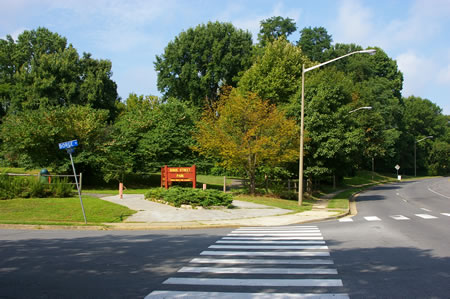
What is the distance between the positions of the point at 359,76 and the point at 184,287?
68.7 metres

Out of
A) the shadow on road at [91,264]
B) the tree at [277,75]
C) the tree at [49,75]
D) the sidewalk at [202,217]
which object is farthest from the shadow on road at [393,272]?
the tree at [49,75]

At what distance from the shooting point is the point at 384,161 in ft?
274

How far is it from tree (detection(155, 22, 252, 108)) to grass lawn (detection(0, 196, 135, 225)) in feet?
112

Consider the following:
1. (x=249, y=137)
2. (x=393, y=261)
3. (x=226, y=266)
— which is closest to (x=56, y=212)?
(x=226, y=266)

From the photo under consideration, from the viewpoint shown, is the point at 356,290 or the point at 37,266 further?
the point at 37,266

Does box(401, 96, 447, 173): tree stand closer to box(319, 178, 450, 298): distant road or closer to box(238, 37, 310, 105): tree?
box(238, 37, 310, 105): tree

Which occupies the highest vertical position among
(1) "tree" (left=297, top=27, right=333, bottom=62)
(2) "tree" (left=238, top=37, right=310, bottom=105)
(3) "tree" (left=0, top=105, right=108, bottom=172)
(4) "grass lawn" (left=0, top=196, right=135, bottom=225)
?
(1) "tree" (left=297, top=27, right=333, bottom=62)

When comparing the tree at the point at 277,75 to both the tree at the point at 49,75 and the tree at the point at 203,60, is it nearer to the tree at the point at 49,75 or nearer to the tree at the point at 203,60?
the tree at the point at 203,60

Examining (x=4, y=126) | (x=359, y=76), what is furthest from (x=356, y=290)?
(x=359, y=76)

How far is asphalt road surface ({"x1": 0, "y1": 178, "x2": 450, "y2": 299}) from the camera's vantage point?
6.04 metres

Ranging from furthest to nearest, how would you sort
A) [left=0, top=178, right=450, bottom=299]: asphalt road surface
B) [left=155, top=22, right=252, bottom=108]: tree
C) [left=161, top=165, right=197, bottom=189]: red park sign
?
[left=155, top=22, right=252, bottom=108]: tree
[left=161, top=165, right=197, bottom=189]: red park sign
[left=0, top=178, right=450, bottom=299]: asphalt road surface

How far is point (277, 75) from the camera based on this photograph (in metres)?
39.2

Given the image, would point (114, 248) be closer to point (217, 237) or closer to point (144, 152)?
point (217, 237)

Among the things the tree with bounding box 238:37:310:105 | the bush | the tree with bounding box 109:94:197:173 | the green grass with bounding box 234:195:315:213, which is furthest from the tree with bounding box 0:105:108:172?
the tree with bounding box 238:37:310:105
